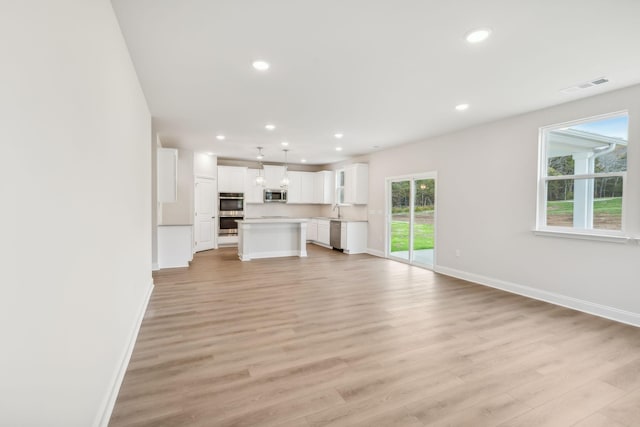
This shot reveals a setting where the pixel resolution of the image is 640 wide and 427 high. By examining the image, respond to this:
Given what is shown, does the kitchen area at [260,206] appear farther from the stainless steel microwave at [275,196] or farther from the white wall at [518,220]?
the white wall at [518,220]

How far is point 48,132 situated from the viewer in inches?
43.1

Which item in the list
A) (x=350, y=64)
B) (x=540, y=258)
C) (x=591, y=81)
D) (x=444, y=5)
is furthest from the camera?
(x=540, y=258)

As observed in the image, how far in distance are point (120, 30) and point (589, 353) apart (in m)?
4.90

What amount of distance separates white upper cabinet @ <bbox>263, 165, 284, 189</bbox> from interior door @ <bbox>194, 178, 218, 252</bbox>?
5.27 ft

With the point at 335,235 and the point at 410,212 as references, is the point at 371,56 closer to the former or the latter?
the point at 410,212

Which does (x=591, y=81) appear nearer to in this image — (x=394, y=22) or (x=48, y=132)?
(x=394, y=22)

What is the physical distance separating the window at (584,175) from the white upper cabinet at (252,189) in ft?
24.1

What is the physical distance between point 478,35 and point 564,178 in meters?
2.88

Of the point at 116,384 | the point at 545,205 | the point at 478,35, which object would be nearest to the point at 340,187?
the point at 545,205

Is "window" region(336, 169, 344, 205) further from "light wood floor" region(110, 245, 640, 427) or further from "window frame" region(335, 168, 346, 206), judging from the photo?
"light wood floor" region(110, 245, 640, 427)

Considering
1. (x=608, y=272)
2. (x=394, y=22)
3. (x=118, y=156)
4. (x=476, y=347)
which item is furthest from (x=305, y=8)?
(x=608, y=272)

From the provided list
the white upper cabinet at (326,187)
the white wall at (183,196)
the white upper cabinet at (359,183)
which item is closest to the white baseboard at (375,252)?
the white upper cabinet at (359,183)

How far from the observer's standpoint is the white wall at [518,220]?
139 inches

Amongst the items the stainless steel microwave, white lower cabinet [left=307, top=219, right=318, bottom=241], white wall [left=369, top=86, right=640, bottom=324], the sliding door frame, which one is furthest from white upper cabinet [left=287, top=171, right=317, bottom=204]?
white wall [left=369, top=86, right=640, bottom=324]
